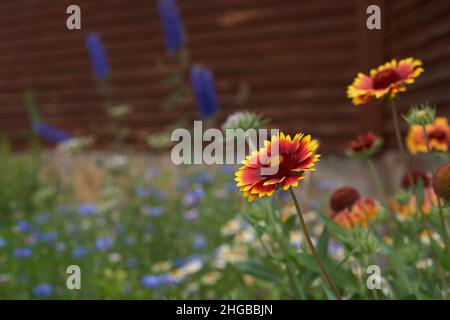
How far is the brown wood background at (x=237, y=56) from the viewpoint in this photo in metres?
5.21

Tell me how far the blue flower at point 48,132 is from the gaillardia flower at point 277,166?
6.15 m

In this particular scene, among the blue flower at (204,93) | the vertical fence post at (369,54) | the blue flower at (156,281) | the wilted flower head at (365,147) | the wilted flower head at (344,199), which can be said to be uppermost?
the vertical fence post at (369,54)

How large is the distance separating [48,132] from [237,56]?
2412 millimetres

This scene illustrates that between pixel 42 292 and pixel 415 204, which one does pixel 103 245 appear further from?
pixel 415 204

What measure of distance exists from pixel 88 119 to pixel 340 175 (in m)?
3.26

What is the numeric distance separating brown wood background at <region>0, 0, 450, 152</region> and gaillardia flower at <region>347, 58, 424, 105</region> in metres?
3.15

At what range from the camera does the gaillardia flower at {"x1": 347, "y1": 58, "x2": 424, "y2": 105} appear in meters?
1.29

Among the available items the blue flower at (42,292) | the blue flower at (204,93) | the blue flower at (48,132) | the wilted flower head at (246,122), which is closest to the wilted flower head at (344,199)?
the wilted flower head at (246,122)

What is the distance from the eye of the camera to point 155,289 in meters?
2.59

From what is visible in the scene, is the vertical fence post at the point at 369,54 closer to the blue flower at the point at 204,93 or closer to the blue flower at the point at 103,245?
the blue flower at the point at 204,93

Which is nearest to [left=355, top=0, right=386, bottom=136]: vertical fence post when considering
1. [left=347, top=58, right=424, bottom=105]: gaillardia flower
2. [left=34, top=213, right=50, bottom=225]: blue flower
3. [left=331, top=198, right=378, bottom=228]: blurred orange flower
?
[left=34, top=213, right=50, bottom=225]: blue flower
